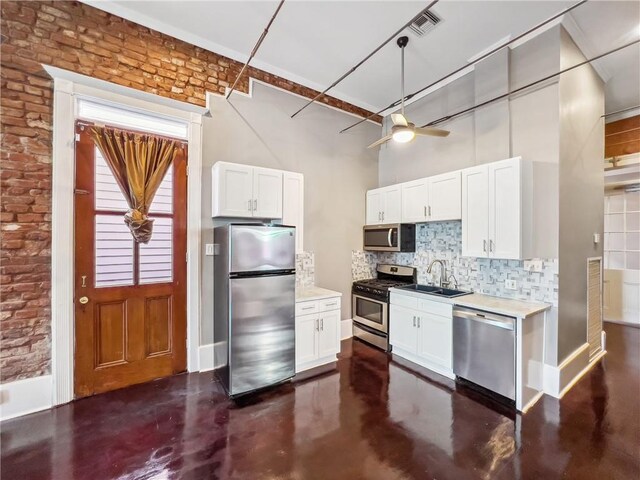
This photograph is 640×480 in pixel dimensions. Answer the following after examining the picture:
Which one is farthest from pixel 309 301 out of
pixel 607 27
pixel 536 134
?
pixel 607 27

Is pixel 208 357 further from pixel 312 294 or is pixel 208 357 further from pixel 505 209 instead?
pixel 505 209

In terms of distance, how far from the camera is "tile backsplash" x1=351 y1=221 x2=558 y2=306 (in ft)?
9.69

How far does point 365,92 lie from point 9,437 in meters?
5.31

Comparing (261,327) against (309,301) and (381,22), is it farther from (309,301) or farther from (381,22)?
(381,22)

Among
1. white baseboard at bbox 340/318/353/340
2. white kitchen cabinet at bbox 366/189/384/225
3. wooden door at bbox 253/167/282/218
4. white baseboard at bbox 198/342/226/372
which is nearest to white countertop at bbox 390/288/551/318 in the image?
white baseboard at bbox 340/318/353/340

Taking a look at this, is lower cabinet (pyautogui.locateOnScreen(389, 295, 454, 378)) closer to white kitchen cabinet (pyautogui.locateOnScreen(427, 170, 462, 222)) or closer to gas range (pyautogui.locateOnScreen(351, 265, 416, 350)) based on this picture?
gas range (pyautogui.locateOnScreen(351, 265, 416, 350))

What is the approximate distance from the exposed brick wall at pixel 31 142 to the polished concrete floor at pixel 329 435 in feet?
2.34

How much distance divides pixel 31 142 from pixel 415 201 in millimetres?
4160

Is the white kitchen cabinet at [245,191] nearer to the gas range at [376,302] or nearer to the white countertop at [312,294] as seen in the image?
the white countertop at [312,294]

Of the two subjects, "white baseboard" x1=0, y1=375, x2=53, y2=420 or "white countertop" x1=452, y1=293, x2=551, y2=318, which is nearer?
"white baseboard" x1=0, y1=375, x2=53, y2=420

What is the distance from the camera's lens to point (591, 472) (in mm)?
1911

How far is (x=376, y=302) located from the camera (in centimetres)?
411

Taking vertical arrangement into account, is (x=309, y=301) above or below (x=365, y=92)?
below

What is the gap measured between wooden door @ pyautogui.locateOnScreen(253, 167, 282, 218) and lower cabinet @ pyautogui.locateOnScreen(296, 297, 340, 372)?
1166 mm
